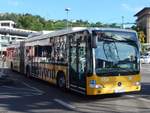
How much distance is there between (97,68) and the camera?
49.7 ft

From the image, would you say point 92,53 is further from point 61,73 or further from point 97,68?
point 61,73

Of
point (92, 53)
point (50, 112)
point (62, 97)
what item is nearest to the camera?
point (50, 112)

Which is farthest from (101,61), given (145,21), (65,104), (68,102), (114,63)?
(145,21)

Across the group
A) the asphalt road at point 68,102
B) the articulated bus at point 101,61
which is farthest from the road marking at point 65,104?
the articulated bus at point 101,61

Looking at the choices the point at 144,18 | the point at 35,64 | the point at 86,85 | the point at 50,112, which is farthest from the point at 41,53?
the point at 144,18

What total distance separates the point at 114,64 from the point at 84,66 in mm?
1082

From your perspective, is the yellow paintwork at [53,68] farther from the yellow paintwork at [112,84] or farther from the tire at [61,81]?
the yellow paintwork at [112,84]

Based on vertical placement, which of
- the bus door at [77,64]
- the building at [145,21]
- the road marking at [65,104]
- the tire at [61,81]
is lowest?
the road marking at [65,104]

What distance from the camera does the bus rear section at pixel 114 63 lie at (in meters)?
15.1

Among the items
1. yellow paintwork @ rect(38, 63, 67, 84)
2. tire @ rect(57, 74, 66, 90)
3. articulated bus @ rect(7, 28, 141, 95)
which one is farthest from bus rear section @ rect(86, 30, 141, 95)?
tire @ rect(57, 74, 66, 90)

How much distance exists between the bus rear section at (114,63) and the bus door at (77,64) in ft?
2.13

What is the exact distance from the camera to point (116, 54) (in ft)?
51.1

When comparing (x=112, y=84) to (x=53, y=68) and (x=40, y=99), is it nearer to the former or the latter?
(x=40, y=99)

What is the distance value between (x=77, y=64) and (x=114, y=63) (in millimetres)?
1590
